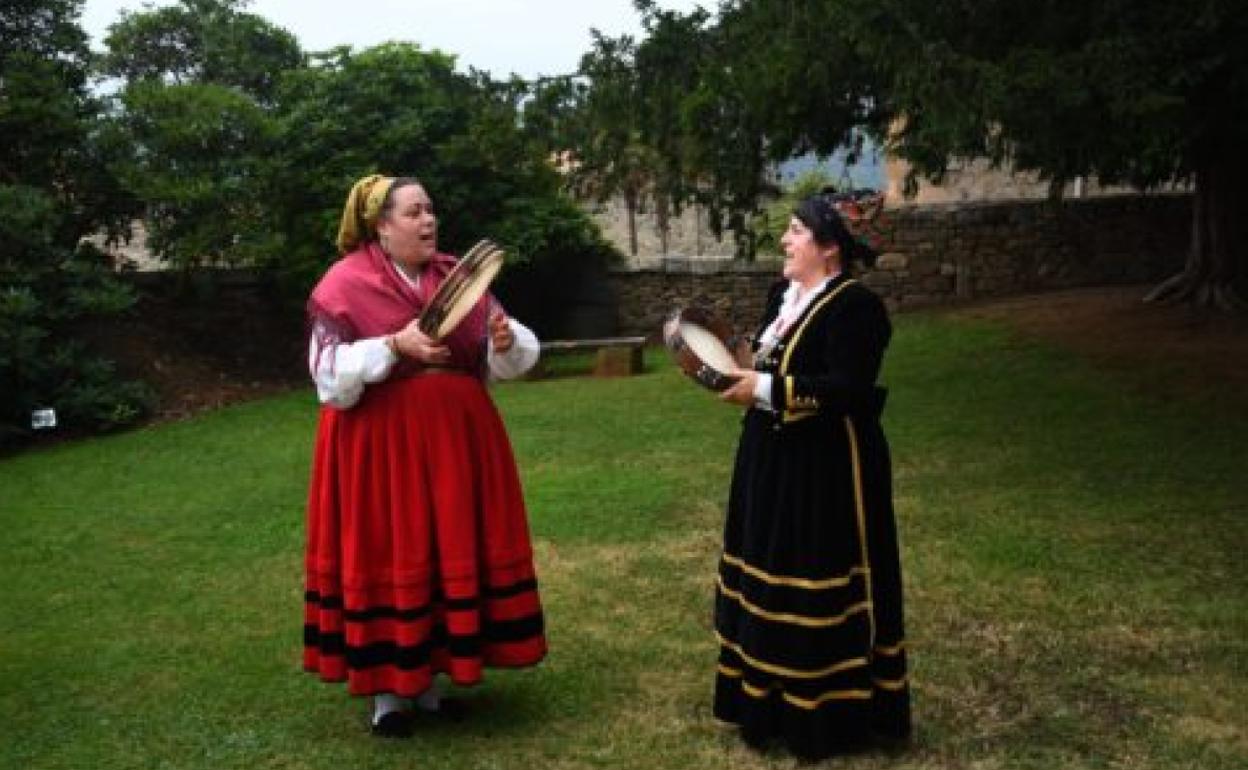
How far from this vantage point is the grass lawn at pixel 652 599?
4262 mm

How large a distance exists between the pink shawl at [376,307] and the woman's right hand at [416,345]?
0.11 meters

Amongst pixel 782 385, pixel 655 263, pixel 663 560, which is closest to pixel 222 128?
pixel 655 263

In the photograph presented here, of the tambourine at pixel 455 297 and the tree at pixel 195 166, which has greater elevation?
the tree at pixel 195 166

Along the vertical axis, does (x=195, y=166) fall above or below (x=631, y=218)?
above

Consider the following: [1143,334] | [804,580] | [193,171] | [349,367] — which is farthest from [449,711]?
[1143,334]

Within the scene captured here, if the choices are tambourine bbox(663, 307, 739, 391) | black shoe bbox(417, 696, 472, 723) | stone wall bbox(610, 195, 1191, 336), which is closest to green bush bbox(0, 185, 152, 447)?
stone wall bbox(610, 195, 1191, 336)

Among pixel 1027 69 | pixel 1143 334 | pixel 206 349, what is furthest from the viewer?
pixel 206 349

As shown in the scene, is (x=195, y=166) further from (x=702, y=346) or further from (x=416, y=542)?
(x=702, y=346)

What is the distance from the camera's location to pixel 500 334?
4.14m

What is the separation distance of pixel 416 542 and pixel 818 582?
4.16ft

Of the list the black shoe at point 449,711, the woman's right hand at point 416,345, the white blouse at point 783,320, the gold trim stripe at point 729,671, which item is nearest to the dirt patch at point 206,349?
the black shoe at point 449,711

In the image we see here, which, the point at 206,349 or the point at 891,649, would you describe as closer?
the point at 891,649

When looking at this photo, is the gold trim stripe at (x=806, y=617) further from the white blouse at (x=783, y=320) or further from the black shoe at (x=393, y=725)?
the black shoe at (x=393, y=725)

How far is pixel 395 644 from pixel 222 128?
9891 mm
